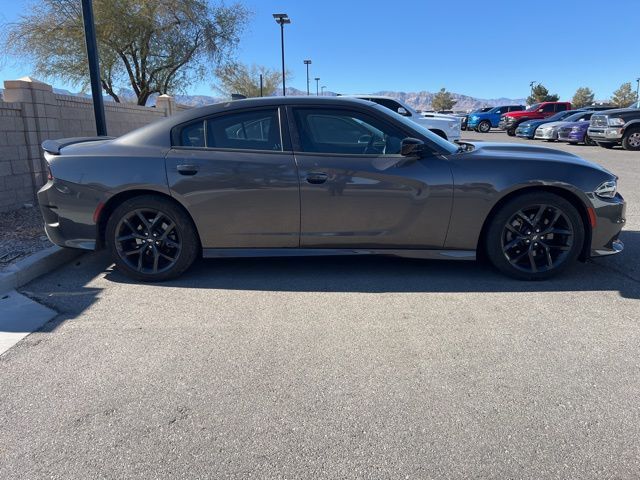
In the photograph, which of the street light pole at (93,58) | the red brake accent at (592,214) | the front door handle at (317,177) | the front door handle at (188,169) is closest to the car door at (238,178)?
the front door handle at (188,169)

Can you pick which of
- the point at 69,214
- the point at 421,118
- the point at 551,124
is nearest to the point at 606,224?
the point at 69,214

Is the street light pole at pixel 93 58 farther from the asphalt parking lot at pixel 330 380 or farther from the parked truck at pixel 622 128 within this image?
the parked truck at pixel 622 128

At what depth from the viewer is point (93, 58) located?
723cm

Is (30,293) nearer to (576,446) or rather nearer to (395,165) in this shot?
(395,165)

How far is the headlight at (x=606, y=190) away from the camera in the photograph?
13.7 ft

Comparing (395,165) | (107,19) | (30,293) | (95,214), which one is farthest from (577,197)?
(107,19)

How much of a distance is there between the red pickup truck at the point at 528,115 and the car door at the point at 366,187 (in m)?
28.7

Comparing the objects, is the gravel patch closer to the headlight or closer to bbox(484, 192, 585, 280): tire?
bbox(484, 192, 585, 280): tire

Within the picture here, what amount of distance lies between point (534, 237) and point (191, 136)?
3.14 m

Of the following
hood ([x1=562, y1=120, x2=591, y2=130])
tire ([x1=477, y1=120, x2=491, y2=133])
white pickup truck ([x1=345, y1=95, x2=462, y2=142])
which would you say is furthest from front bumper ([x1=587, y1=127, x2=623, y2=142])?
tire ([x1=477, y1=120, x2=491, y2=133])

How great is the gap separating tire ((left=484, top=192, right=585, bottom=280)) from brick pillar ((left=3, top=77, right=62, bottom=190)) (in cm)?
666

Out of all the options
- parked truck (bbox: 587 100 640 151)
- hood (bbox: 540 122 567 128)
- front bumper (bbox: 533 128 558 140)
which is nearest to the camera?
parked truck (bbox: 587 100 640 151)

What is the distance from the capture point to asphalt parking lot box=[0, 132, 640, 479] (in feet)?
7.27

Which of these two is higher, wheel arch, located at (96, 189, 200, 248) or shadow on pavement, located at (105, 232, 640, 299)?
wheel arch, located at (96, 189, 200, 248)
